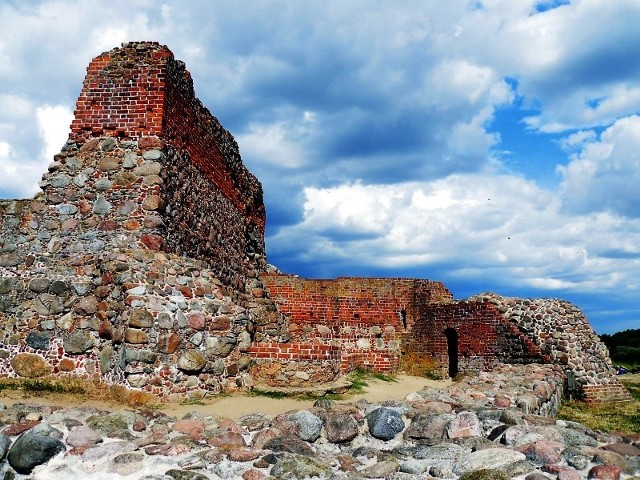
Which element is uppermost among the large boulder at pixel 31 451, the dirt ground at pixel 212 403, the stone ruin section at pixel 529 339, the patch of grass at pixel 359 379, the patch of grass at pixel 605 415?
the stone ruin section at pixel 529 339

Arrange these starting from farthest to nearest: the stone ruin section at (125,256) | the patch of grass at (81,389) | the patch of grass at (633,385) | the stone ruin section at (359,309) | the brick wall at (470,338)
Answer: the stone ruin section at (359,309)
the patch of grass at (633,385)
the brick wall at (470,338)
the stone ruin section at (125,256)
the patch of grass at (81,389)

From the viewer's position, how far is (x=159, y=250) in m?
9.08

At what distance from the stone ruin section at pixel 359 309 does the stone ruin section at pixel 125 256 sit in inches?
184

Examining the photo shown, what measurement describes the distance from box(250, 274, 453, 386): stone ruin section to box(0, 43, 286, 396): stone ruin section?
15.4 ft

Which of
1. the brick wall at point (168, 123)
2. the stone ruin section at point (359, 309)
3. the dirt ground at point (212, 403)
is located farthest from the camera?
the stone ruin section at point (359, 309)

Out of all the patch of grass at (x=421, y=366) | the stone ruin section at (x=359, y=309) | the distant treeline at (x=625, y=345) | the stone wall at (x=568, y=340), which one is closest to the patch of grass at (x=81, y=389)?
the stone ruin section at (x=359, y=309)

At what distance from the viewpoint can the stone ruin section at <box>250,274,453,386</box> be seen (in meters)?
15.4

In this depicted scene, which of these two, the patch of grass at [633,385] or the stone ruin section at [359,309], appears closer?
the patch of grass at [633,385]

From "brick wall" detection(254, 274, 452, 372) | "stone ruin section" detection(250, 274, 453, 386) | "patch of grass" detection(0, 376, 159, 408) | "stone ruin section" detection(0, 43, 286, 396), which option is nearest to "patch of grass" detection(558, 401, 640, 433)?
"stone ruin section" detection(250, 274, 453, 386)

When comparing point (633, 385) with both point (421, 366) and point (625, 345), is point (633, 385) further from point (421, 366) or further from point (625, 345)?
point (625, 345)

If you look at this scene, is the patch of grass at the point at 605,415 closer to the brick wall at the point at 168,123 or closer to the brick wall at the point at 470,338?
the brick wall at the point at 470,338

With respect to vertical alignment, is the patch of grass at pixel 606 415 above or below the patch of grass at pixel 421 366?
below

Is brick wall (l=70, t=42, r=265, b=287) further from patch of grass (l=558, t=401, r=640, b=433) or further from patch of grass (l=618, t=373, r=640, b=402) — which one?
patch of grass (l=618, t=373, r=640, b=402)

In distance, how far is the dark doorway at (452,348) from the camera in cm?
1557
